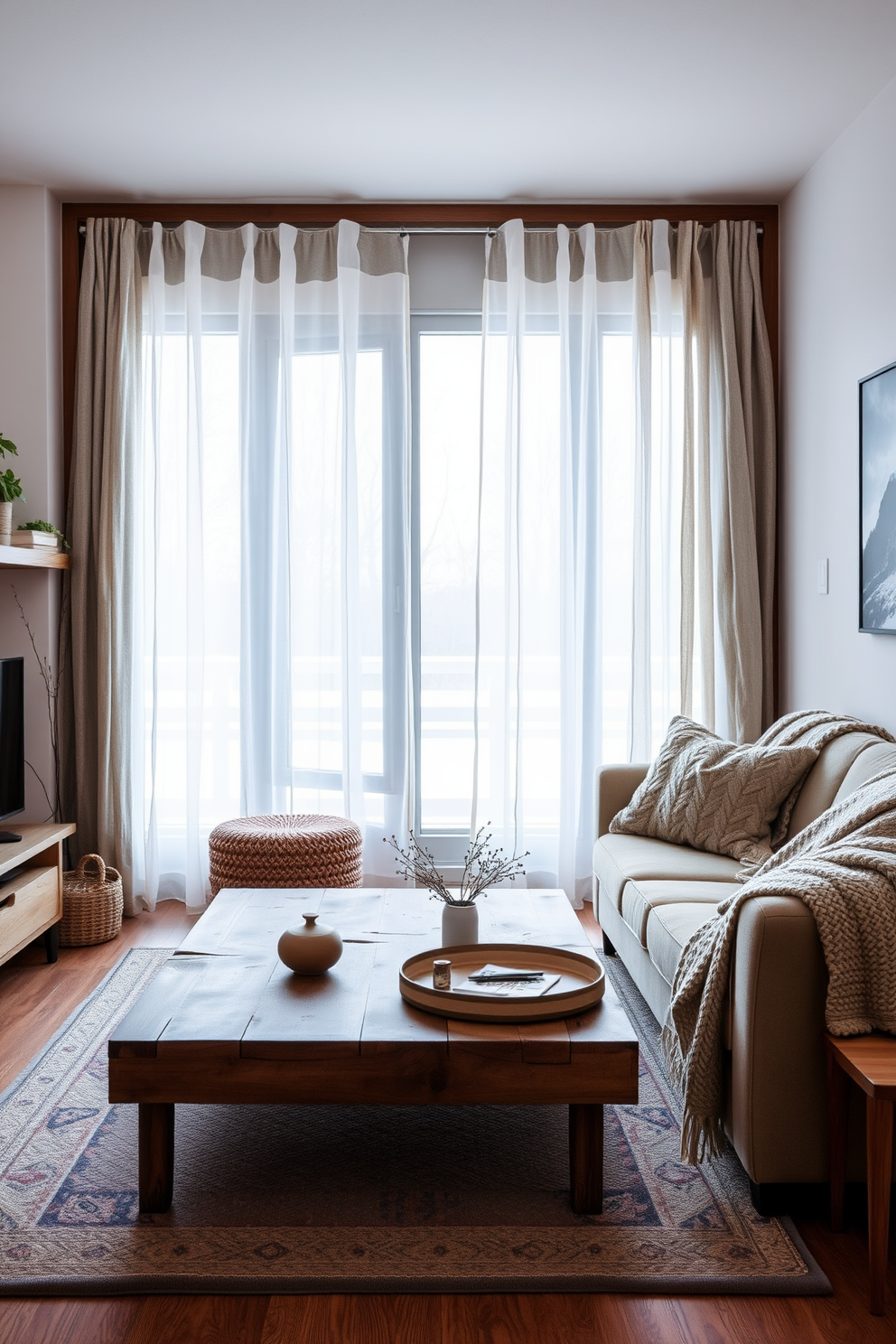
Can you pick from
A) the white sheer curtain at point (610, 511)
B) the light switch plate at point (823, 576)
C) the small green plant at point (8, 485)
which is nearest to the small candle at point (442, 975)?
the white sheer curtain at point (610, 511)

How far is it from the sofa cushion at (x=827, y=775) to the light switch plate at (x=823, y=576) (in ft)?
2.71

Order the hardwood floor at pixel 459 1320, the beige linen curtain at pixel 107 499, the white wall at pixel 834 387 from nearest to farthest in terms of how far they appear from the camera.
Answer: the hardwood floor at pixel 459 1320
the white wall at pixel 834 387
the beige linen curtain at pixel 107 499

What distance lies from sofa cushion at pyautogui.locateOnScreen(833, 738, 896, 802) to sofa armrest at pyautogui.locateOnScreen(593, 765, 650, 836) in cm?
92

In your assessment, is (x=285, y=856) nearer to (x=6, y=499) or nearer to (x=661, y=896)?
(x=661, y=896)

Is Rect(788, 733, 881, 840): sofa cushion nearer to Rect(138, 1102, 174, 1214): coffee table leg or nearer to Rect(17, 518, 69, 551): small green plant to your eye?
Rect(138, 1102, 174, 1214): coffee table leg

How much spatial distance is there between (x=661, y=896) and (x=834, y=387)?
6.40ft

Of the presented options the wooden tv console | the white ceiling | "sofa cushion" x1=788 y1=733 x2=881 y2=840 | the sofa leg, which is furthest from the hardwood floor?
the white ceiling

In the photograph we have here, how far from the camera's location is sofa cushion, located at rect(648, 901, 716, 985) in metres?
2.58

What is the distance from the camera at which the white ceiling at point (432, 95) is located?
299 cm

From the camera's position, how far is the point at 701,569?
4.40m

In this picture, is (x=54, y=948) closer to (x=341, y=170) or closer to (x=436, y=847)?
(x=436, y=847)

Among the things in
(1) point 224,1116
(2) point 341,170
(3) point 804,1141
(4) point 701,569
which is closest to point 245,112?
(2) point 341,170

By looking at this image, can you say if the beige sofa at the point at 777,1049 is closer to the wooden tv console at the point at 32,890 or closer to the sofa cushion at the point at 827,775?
the sofa cushion at the point at 827,775

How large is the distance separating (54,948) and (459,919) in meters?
1.90
